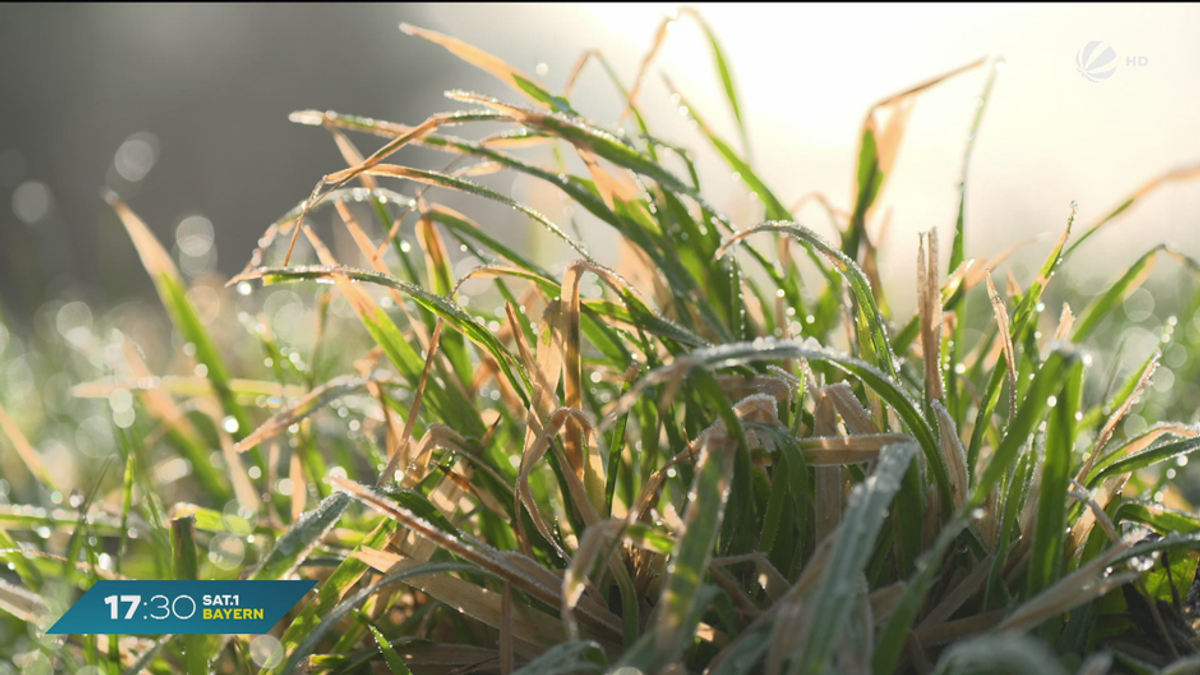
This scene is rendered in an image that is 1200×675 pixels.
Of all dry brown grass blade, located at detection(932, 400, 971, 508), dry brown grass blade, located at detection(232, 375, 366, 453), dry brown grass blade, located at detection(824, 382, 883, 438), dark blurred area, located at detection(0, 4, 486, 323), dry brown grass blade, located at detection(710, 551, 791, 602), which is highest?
dark blurred area, located at detection(0, 4, 486, 323)

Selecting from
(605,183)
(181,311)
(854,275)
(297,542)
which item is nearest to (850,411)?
(854,275)

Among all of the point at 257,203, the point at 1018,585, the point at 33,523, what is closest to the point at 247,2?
the point at 257,203

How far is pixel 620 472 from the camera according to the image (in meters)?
0.98

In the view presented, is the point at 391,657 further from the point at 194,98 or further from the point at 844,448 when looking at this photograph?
the point at 194,98

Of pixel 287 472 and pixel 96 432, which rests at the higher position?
pixel 96 432

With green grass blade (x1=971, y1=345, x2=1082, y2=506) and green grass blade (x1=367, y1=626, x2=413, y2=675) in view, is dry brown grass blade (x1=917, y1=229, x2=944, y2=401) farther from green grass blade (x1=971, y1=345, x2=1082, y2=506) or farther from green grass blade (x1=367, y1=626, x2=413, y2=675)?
green grass blade (x1=367, y1=626, x2=413, y2=675)

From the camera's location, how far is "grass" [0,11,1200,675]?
613 millimetres

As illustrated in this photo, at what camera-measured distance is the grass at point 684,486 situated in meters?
0.61

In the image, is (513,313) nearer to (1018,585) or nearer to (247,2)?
(1018,585)

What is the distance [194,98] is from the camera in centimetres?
773

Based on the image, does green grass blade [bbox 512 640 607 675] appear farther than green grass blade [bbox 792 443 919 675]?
Yes

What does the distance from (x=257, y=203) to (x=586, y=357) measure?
6.85 metres

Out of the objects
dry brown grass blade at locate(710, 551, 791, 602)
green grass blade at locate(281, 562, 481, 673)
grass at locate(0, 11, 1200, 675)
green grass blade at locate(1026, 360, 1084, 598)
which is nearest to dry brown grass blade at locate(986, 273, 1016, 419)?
grass at locate(0, 11, 1200, 675)

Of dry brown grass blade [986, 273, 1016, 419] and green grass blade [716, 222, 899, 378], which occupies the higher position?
green grass blade [716, 222, 899, 378]
